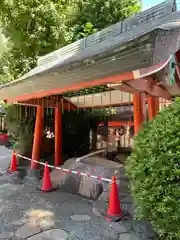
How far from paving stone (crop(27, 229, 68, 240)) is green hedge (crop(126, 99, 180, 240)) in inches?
50.9

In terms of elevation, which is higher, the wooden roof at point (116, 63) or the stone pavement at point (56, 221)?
the wooden roof at point (116, 63)

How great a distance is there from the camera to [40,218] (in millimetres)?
3369

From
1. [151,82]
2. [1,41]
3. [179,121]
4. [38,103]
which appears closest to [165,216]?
[179,121]

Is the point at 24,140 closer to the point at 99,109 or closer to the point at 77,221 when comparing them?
the point at 99,109

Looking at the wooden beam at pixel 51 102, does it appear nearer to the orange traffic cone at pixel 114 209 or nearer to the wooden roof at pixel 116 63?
the wooden roof at pixel 116 63

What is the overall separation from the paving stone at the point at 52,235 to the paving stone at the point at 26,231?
0.11 meters

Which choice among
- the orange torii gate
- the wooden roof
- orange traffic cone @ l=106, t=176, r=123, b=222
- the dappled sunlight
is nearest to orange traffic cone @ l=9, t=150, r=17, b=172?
the orange torii gate

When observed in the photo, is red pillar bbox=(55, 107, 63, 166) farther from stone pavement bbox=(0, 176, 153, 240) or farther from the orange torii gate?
stone pavement bbox=(0, 176, 153, 240)

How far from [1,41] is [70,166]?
1104 centimetres

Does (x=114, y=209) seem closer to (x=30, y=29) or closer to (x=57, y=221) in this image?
(x=57, y=221)

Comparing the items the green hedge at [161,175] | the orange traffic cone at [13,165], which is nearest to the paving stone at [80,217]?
the green hedge at [161,175]

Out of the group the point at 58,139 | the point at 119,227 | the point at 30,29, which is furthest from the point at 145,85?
the point at 30,29

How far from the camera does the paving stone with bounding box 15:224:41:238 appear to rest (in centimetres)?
284

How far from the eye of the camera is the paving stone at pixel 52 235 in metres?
2.75
